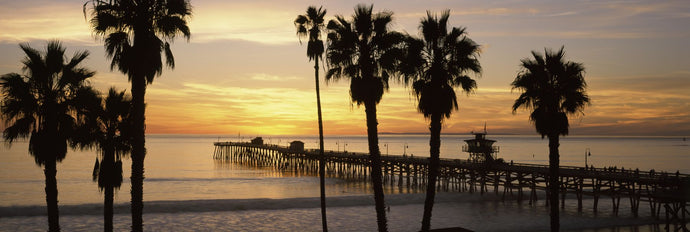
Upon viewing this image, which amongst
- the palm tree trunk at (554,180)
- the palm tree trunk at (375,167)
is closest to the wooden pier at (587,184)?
the palm tree trunk at (554,180)

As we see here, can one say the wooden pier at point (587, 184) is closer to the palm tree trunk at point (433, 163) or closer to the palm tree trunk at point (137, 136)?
the palm tree trunk at point (433, 163)

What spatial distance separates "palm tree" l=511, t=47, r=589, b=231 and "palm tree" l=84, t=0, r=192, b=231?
12012 millimetres

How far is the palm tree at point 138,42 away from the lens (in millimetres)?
13469

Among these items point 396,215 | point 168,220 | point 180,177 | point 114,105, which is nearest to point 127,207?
point 168,220

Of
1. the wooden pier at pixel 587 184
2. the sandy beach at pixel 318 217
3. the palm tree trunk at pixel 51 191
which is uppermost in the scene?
the palm tree trunk at pixel 51 191

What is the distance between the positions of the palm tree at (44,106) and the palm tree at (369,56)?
8160 millimetres

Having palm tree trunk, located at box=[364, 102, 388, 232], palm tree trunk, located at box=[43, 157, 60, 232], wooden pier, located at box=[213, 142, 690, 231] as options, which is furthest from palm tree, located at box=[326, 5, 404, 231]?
wooden pier, located at box=[213, 142, 690, 231]

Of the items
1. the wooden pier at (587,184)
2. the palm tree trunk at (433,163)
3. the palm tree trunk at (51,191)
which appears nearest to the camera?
the palm tree trunk at (51,191)

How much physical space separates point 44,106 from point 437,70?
12.1 m

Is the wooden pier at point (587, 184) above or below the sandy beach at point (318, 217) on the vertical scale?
above

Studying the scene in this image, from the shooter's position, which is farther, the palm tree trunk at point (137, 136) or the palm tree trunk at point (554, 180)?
the palm tree trunk at point (554, 180)

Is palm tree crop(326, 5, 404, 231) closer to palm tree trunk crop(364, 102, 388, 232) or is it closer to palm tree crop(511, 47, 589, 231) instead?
palm tree trunk crop(364, 102, 388, 232)

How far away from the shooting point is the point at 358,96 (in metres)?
18.0

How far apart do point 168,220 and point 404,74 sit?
903 inches
